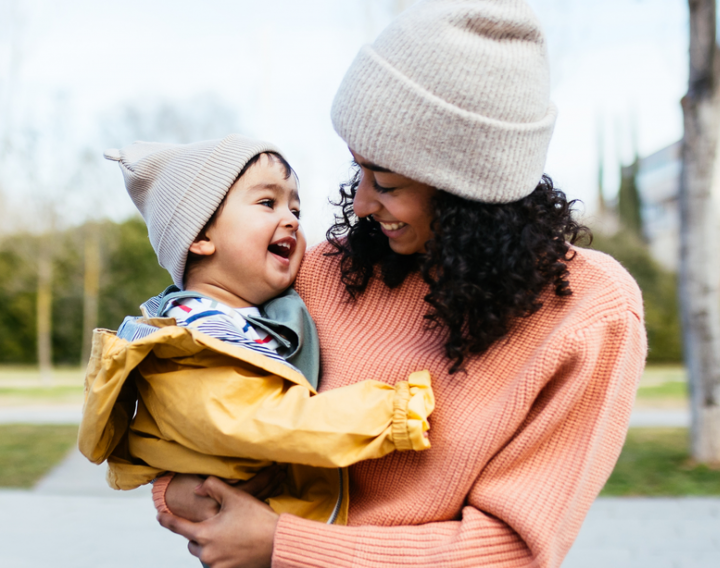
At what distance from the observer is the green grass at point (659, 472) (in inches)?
228

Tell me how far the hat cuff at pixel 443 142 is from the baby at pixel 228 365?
42 cm

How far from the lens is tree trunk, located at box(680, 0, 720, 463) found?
19.2ft

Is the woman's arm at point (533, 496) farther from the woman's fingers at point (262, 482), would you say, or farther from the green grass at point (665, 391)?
the green grass at point (665, 391)

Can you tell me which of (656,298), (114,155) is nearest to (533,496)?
(114,155)

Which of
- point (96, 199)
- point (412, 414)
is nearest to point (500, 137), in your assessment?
point (412, 414)

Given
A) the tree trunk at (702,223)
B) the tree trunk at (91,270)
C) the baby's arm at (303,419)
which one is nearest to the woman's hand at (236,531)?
the baby's arm at (303,419)

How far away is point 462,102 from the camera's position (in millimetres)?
1499

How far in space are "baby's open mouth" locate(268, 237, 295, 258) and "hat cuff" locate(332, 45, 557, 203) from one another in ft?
1.45

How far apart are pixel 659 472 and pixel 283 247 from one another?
17.8ft

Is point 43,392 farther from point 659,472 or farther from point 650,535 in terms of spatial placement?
point 650,535

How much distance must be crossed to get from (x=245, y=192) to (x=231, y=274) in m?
0.22

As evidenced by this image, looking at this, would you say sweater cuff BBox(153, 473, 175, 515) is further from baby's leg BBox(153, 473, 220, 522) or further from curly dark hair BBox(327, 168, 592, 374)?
curly dark hair BBox(327, 168, 592, 374)

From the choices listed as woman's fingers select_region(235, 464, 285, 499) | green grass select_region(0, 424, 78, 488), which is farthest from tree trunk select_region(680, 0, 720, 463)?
green grass select_region(0, 424, 78, 488)

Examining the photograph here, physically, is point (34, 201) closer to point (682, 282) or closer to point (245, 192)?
point (682, 282)
